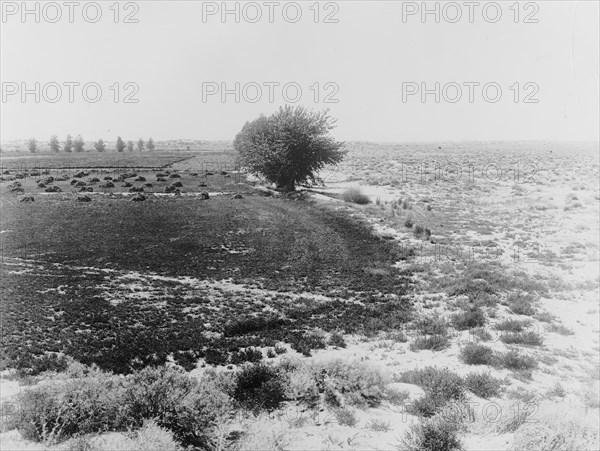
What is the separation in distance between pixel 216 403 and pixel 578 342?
376 inches

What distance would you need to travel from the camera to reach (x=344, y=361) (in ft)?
33.6

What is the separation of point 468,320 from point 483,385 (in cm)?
390

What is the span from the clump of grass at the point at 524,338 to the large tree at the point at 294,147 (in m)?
33.1

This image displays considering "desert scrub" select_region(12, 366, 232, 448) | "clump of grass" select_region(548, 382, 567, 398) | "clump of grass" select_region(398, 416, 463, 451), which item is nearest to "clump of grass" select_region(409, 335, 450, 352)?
"clump of grass" select_region(548, 382, 567, 398)

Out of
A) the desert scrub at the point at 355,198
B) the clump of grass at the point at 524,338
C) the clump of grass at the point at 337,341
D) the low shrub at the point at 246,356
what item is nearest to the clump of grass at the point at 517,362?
the clump of grass at the point at 524,338

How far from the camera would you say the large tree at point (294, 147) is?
42.6 meters

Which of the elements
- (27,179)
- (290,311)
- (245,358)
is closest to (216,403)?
(245,358)

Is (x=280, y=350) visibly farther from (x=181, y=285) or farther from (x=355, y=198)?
(x=355, y=198)

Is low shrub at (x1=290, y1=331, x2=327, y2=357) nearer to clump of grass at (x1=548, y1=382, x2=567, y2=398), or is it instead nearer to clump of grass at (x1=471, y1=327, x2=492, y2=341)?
clump of grass at (x1=471, y1=327, x2=492, y2=341)

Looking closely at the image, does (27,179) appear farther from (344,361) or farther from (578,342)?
(578,342)

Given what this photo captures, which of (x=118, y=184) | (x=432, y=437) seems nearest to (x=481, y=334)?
(x=432, y=437)

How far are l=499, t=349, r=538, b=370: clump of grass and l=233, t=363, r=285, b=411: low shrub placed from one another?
5389 millimetres

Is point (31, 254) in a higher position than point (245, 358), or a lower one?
higher

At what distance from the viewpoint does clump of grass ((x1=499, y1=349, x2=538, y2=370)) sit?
389 inches
